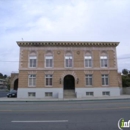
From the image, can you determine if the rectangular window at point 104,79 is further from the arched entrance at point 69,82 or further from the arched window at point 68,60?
the arched window at point 68,60

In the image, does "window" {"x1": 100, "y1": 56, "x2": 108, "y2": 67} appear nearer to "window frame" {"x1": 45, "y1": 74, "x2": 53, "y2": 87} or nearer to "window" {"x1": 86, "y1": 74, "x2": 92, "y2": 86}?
"window" {"x1": 86, "y1": 74, "x2": 92, "y2": 86}

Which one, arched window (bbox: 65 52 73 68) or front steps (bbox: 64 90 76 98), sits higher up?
arched window (bbox: 65 52 73 68)

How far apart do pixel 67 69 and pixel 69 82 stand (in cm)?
273

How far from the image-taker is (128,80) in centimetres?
4166

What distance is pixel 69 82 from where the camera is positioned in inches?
1157

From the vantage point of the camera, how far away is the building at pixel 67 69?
2778cm

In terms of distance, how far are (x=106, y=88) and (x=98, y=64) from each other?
4.53 meters

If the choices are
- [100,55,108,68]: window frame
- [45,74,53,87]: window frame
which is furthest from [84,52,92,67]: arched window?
[45,74,53,87]: window frame

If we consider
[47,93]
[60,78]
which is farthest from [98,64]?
[47,93]

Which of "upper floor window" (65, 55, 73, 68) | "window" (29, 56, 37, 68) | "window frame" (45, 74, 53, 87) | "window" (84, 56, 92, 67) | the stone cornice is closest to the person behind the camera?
"window frame" (45, 74, 53, 87)

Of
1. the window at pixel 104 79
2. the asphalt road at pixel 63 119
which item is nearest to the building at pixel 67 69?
→ the window at pixel 104 79

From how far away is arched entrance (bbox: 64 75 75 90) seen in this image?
29188mm

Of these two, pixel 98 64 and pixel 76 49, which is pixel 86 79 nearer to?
pixel 98 64

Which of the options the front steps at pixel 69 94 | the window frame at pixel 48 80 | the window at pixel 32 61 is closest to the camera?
the front steps at pixel 69 94
